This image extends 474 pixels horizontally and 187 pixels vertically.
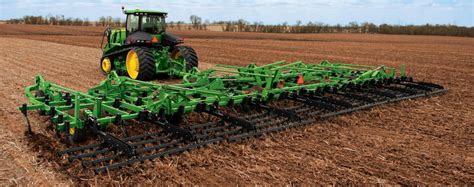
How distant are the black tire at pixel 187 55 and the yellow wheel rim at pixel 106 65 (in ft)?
5.68

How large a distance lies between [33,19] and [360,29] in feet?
176

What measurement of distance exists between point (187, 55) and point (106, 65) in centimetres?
238

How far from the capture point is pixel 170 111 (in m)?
5.09

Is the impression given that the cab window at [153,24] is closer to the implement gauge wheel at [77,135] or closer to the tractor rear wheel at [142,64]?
the tractor rear wheel at [142,64]

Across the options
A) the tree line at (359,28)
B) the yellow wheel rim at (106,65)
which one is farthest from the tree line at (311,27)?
the yellow wheel rim at (106,65)

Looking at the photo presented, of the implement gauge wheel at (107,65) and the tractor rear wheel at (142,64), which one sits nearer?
the tractor rear wheel at (142,64)

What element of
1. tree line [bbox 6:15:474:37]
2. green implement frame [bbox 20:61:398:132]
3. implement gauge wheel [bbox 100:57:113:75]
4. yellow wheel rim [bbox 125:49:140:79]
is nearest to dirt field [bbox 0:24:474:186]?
green implement frame [bbox 20:61:398:132]

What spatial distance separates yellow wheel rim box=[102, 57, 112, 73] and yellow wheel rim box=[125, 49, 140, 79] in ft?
3.57

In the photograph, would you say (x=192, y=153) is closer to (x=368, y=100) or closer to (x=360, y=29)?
(x=368, y=100)

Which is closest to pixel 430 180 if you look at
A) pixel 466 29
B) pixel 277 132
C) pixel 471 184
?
pixel 471 184

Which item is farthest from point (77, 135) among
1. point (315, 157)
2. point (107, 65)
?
point (107, 65)

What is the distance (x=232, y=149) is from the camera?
15.6 feet

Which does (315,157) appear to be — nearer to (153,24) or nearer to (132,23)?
(153,24)

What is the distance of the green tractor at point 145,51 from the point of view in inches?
379
